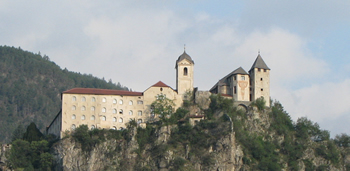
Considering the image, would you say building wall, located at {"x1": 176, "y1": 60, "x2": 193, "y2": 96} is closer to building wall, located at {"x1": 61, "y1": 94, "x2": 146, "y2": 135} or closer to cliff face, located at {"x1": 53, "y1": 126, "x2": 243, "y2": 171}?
building wall, located at {"x1": 61, "y1": 94, "x2": 146, "y2": 135}

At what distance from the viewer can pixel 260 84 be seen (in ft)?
311

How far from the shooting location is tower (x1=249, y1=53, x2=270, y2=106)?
94.4 m

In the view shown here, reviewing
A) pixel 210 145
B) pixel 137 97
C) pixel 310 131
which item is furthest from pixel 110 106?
pixel 310 131

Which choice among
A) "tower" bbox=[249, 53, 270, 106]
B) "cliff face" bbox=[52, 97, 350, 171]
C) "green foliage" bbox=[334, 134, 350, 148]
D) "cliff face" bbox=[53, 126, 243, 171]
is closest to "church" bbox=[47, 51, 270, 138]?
"tower" bbox=[249, 53, 270, 106]

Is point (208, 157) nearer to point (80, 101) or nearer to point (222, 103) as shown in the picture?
point (222, 103)

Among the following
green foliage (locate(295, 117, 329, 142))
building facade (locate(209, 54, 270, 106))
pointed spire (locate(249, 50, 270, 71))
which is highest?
pointed spire (locate(249, 50, 270, 71))

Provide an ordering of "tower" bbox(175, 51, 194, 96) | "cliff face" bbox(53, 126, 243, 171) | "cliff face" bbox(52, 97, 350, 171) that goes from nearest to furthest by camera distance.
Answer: "cliff face" bbox(53, 126, 243, 171), "cliff face" bbox(52, 97, 350, 171), "tower" bbox(175, 51, 194, 96)

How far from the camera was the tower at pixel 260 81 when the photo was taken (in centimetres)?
9444

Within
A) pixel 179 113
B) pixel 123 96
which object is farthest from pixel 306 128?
pixel 123 96

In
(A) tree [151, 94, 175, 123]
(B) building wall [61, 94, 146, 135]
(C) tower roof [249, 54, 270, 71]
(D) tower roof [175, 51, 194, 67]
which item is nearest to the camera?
(B) building wall [61, 94, 146, 135]

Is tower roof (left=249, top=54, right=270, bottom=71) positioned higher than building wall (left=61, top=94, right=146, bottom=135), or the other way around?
tower roof (left=249, top=54, right=270, bottom=71)

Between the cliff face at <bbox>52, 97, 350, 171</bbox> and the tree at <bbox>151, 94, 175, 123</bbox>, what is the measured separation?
2.87 metres

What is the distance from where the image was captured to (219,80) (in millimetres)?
98875

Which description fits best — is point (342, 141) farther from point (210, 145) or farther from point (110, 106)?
point (110, 106)
